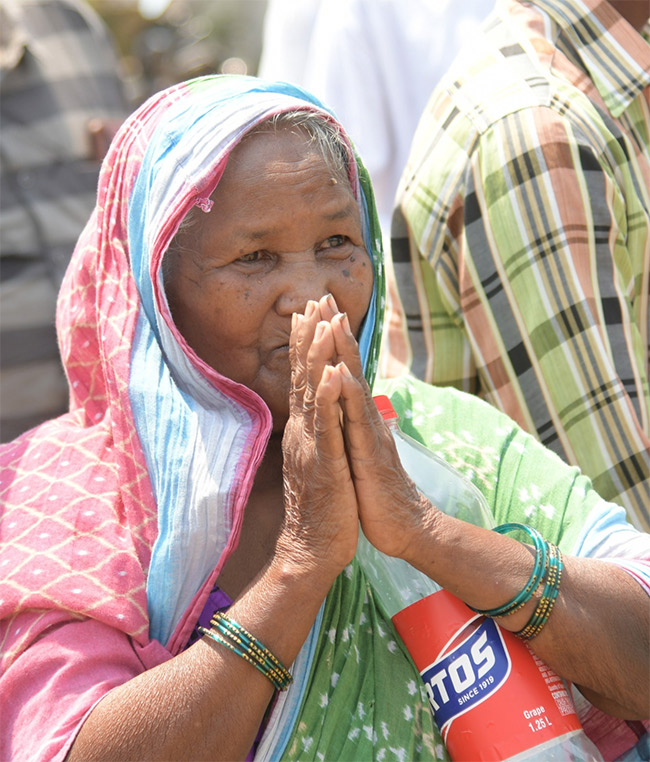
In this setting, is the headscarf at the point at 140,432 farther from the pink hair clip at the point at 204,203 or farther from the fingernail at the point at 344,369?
the fingernail at the point at 344,369

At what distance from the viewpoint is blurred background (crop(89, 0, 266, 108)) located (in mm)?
14227

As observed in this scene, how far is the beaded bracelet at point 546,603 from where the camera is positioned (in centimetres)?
190

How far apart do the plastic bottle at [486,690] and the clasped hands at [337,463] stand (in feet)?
0.53

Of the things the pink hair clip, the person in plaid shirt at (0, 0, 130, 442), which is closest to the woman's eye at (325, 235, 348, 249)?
the pink hair clip

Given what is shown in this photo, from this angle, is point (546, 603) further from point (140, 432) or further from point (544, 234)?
point (544, 234)

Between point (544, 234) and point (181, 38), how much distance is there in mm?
14486

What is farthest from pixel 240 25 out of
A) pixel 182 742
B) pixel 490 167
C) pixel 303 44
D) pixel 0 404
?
pixel 182 742

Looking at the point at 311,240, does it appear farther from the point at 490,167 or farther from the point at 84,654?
the point at 84,654

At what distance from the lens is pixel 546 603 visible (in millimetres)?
1909

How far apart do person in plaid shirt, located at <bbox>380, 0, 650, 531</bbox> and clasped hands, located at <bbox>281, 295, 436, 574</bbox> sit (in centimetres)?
85

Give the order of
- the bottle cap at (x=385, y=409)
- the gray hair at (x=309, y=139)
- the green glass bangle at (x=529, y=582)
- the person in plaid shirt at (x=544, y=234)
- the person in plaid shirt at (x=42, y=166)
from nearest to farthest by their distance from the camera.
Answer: the green glass bangle at (x=529, y=582), the bottle cap at (x=385, y=409), the gray hair at (x=309, y=139), the person in plaid shirt at (x=544, y=234), the person in plaid shirt at (x=42, y=166)

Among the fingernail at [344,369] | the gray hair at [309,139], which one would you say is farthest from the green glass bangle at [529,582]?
the gray hair at [309,139]

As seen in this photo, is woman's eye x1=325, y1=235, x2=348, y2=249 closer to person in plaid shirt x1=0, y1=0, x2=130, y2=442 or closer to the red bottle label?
the red bottle label

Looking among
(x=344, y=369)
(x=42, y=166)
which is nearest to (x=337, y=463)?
(x=344, y=369)
